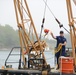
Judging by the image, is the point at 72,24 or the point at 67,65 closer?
the point at 67,65

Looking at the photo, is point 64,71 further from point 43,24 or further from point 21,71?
point 43,24

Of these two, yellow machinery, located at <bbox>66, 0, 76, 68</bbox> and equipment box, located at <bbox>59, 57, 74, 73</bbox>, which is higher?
yellow machinery, located at <bbox>66, 0, 76, 68</bbox>

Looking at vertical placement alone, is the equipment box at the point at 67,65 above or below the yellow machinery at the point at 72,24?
below

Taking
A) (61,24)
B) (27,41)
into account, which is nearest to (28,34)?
(27,41)

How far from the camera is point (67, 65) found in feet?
47.6

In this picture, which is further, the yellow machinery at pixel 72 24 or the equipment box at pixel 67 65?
the yellow machinery at pixel 72 24

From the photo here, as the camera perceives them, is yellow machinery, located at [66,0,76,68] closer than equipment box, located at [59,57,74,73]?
No

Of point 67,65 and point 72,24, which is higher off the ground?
point 72,24

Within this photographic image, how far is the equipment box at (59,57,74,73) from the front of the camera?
1444 cm

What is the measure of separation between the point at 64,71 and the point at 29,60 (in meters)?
2.17

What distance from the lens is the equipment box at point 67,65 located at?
14.4 meters

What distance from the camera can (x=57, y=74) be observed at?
14.6 metres

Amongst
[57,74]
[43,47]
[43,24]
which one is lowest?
[57,74]

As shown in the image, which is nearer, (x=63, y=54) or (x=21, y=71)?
(x=21, y=71)
